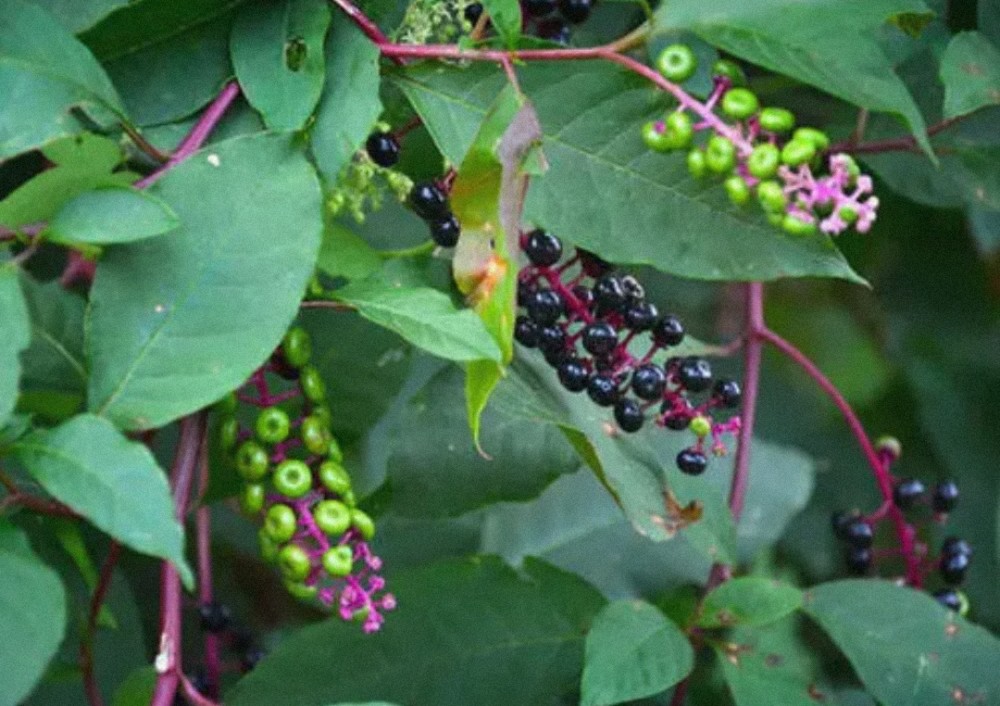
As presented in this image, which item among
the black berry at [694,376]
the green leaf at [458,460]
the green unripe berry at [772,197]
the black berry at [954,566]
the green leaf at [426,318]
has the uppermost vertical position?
the green unripe berry at [772,197]

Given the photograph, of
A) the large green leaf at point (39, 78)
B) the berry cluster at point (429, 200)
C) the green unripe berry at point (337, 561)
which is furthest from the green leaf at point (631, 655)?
the large green leaf at point (39, 78)

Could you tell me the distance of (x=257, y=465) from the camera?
1.18 meters

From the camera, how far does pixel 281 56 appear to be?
1.19 metres

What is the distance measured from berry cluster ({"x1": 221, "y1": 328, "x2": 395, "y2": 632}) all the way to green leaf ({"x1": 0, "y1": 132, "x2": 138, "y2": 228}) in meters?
0.19

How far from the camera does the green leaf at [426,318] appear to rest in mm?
1072

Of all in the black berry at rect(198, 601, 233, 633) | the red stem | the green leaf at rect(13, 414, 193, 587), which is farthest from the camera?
the black berry at rect(198, 601, 233, 633)

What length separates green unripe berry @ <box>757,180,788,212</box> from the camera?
1060 mm

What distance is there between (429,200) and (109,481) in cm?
38

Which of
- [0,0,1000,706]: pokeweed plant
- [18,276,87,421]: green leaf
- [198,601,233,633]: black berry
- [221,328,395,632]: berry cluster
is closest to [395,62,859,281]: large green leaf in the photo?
[0,0,1000,706]: pokeweed plant

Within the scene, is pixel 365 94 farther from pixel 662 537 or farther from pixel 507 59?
pixel 662 537

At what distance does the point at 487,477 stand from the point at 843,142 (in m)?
0.51

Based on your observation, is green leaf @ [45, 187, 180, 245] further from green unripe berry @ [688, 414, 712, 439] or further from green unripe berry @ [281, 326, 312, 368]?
green unripe berry @ [688, 414, 712, 439]

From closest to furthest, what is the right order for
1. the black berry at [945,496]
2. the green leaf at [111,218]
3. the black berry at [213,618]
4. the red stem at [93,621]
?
1. the green leaf at [111,218]
2. the red stem at [93,621]
3. the black berry at [213,618]
4. the black berry at [945,496]

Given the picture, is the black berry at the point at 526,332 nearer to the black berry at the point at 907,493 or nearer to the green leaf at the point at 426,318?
the green leaf at the point at 426,318
